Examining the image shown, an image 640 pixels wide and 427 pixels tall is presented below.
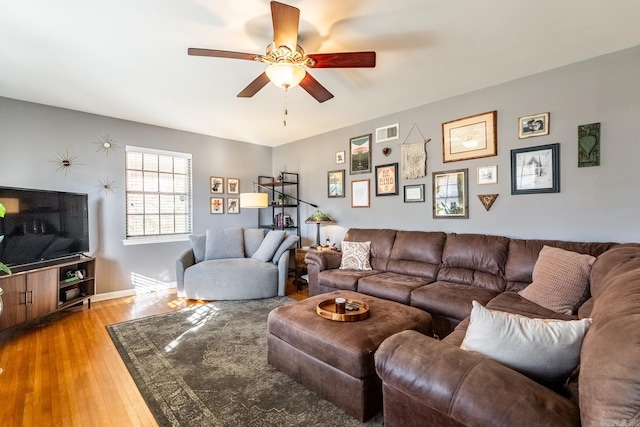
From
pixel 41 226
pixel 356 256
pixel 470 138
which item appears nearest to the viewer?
pixel 41 226

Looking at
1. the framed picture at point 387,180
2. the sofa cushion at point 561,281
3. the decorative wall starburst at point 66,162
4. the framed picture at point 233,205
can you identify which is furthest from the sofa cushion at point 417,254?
the decorative wall starburst at point 66,162

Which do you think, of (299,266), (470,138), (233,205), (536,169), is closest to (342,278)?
(299,266)

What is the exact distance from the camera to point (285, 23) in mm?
1776

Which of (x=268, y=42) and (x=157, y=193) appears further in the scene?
(x=157, y=193)

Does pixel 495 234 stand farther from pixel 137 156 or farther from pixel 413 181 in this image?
pixel 137 156

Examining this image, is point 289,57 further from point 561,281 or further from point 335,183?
point 335,183

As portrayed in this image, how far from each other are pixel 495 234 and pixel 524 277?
27.2 inches

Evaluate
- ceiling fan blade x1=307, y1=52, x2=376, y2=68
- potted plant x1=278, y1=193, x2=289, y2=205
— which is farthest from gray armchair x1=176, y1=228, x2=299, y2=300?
ceiling fan blade x1=307, y1=52, x2=376, y2=68

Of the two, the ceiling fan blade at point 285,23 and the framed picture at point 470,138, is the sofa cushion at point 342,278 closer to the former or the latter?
the framed picture at point 470,138

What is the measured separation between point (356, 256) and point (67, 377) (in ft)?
9.50

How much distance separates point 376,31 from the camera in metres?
2.20

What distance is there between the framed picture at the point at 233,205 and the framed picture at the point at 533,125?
4.40 m

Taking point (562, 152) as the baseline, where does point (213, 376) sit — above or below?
below

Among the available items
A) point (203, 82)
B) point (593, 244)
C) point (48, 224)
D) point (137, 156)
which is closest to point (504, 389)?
point (593, 244)
